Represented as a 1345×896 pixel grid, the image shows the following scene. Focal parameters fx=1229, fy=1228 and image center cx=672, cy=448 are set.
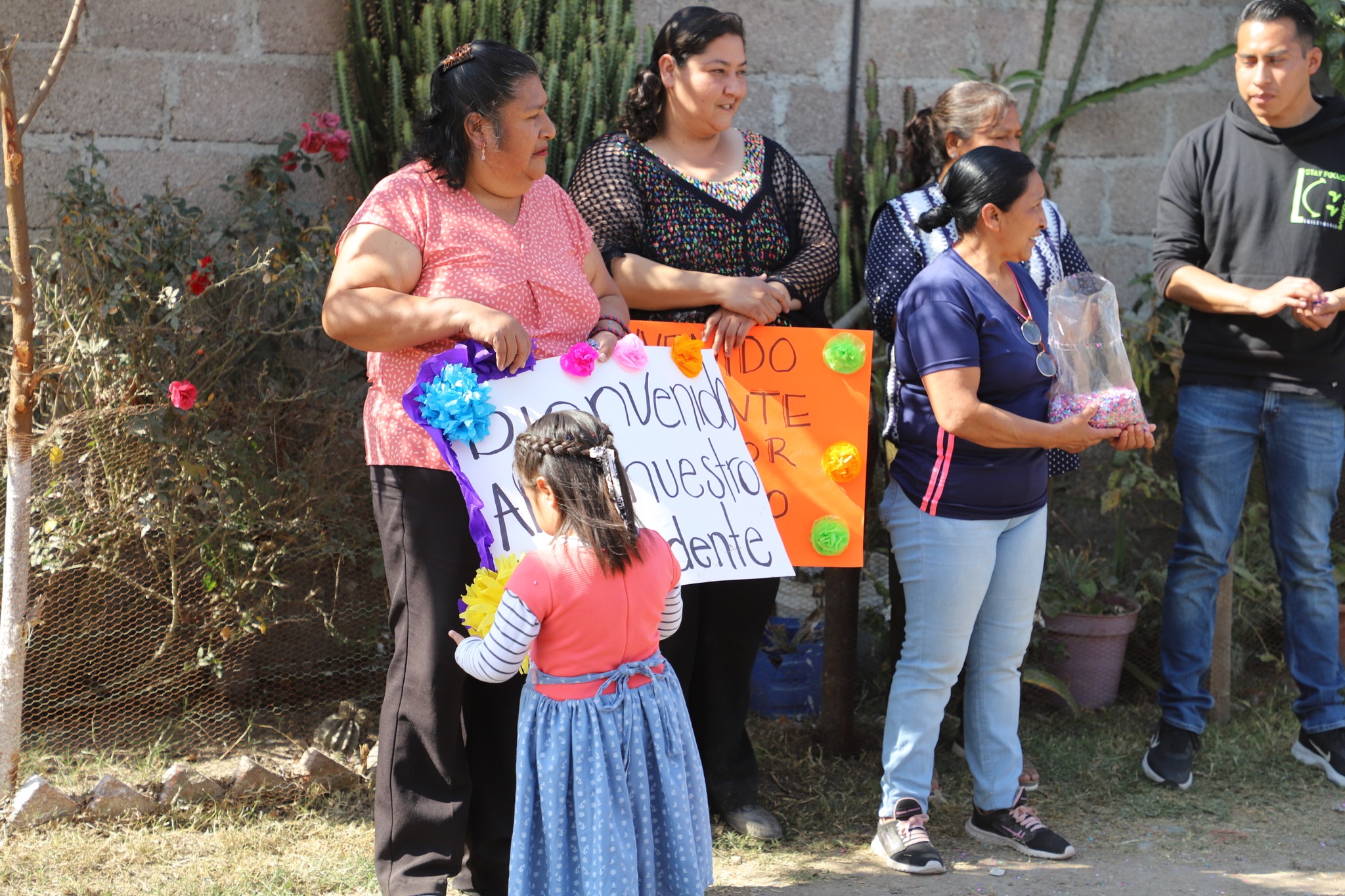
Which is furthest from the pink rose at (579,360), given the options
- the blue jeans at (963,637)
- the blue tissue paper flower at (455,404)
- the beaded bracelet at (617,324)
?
the blue jeans at (963,637)

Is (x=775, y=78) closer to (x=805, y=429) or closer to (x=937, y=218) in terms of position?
(x=937, y=218)

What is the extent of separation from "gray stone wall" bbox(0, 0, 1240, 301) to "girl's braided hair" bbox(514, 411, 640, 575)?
7.26ft

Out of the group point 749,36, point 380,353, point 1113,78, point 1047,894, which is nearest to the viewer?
point 380,353

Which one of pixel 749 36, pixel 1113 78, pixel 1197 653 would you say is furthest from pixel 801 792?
pixel 1113 78

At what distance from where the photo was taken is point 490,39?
377 cm

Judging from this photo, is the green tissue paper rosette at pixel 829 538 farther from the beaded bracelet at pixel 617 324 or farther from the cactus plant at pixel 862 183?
the cactus plant at pixel 862 183

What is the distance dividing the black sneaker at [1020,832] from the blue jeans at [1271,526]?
2.54 feet

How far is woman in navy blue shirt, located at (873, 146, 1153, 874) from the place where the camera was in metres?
2.92

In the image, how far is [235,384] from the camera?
12.2ft

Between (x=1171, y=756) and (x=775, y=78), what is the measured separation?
2.69m

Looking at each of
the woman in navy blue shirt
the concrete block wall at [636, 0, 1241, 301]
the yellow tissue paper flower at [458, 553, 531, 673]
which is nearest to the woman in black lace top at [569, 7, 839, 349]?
the woman in navy blue shirt

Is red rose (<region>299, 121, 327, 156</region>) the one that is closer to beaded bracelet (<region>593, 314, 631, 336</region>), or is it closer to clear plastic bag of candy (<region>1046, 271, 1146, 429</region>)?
beaded bracelet (<region>593, 314, 631, 336</region>)

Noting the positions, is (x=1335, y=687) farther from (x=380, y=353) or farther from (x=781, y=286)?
(x=380, y=353)

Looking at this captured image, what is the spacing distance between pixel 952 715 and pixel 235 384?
2452mm
